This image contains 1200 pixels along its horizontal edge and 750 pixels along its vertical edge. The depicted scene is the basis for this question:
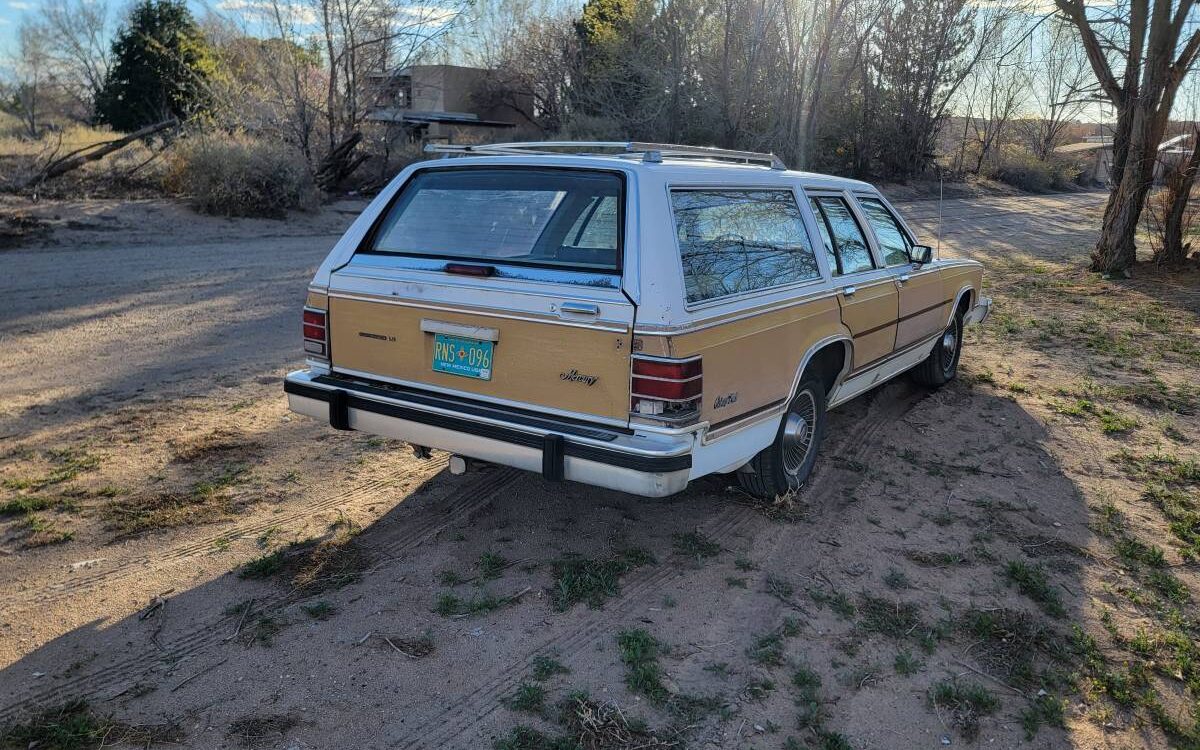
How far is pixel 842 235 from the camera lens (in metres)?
5.25

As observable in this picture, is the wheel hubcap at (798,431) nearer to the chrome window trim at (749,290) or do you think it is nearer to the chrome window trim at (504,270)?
the chrome window trim at (749,290)

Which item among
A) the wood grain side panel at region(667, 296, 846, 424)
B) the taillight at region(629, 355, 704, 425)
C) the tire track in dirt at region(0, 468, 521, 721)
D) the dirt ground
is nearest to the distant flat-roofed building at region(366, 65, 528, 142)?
the dirt ground

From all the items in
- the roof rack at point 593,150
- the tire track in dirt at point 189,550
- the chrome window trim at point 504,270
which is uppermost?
the roof rack at point 593,150

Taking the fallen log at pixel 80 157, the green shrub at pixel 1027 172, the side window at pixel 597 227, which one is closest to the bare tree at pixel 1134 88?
the side window at pixel 597 227

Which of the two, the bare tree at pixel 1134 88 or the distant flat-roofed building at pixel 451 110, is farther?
the distant flat-roofed building at pixel 451 110

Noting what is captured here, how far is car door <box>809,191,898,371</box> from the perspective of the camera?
5.05m

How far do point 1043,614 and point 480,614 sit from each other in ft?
8.04

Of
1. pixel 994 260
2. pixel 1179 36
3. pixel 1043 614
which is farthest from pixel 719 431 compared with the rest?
pixel 994 260

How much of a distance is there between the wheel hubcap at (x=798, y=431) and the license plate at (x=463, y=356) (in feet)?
Result: 5.35

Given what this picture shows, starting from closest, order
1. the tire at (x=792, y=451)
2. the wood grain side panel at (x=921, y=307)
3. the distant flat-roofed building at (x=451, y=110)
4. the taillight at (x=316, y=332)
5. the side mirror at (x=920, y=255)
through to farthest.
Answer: the taillight at (x=316, y=332), the tire at (x=792, y=451), the wood grain side panel at (x=921, y=307), the side mirror at (x=920, y=255), the distant flat-roofed building at (x=451, y=110)

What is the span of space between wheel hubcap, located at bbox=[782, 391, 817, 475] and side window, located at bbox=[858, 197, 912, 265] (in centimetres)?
134

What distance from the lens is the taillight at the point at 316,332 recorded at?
4.37m

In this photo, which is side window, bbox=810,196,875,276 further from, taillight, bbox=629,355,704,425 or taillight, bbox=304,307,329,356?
taillight, bbox=304,307,329,356

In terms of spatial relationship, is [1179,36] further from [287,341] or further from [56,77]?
[56,77]
